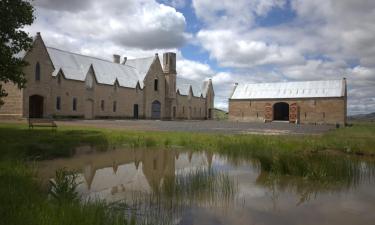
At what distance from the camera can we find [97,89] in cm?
5203

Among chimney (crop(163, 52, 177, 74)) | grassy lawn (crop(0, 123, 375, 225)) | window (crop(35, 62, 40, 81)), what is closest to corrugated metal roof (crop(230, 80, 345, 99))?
chimney (crop(163, 52, 177, 74))

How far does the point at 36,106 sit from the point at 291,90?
4302 centimetres

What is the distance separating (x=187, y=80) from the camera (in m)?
82.6

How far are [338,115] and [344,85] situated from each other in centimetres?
561

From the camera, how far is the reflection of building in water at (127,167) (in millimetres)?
9125

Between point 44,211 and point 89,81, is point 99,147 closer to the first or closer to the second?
point 44,211

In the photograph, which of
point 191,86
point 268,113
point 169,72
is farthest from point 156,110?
point 268,113

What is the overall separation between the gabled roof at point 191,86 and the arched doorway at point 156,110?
440 inches

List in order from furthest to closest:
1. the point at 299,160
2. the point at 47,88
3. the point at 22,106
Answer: the point at 47,88 → the point at 22,106 → the point at 299,160

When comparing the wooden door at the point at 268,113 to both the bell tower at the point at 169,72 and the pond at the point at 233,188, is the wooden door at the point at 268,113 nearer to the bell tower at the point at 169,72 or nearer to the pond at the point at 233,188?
the bell tower at the point at 169,72

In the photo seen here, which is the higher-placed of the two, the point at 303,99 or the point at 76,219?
the point at 303,99

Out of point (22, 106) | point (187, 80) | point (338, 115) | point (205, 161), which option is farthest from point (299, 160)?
Answer: point (187, 80)

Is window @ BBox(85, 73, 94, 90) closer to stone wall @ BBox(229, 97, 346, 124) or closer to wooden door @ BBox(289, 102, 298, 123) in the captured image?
stone wall @ BBox(229, 97, 346, 124)

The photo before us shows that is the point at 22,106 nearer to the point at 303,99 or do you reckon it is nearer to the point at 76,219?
the point at 76,219
